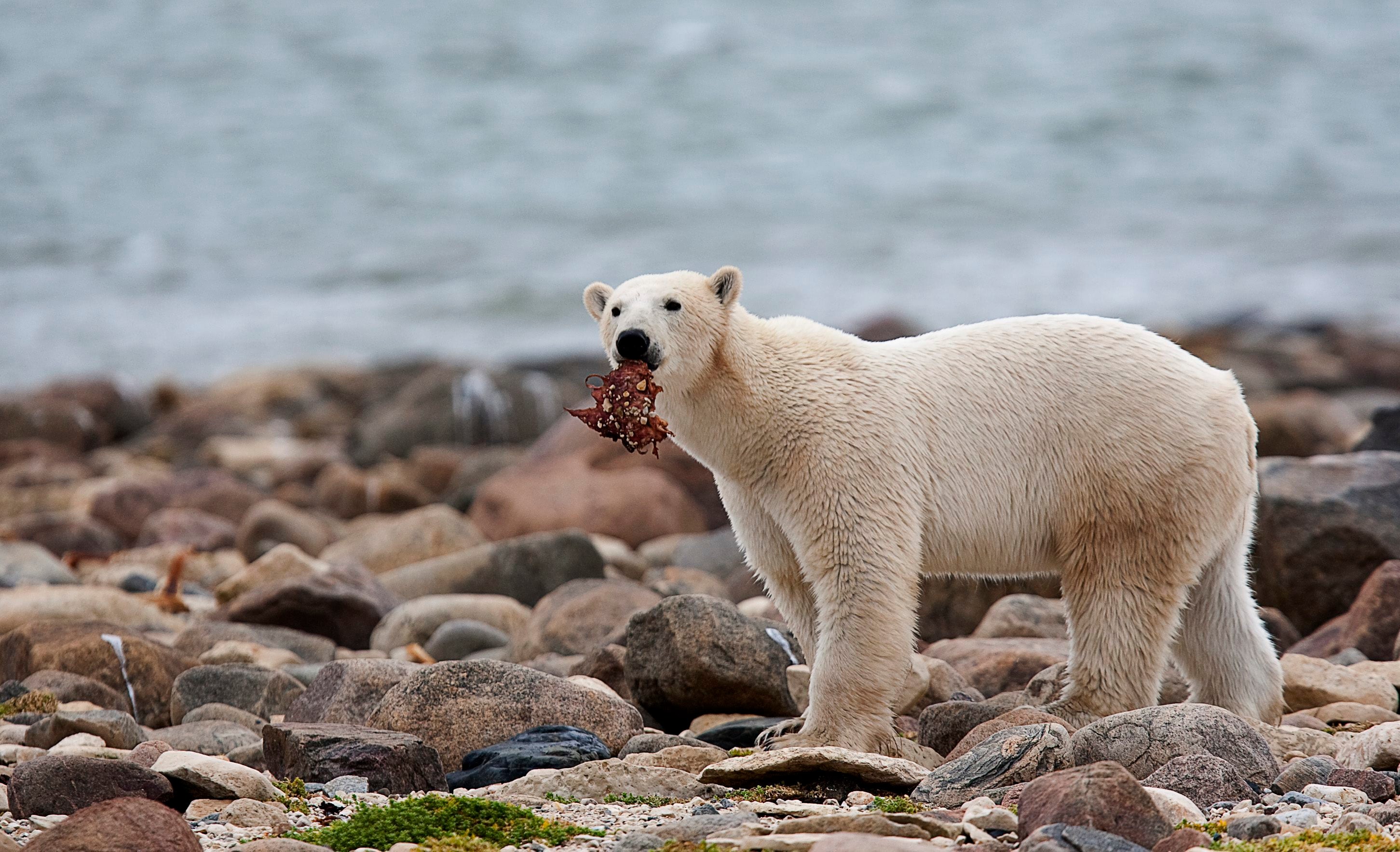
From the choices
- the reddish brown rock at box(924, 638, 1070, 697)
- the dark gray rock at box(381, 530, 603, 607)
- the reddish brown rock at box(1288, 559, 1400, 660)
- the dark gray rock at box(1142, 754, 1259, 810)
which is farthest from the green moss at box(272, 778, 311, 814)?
the reddish brown rock at box(1288, 559, 1400, 660)

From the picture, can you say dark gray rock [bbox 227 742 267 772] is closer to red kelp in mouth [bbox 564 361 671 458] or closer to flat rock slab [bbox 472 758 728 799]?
flat rock slab [bbox 472 758 728 799]

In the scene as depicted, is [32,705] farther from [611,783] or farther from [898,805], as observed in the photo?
[898,805]

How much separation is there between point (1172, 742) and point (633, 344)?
106 inches

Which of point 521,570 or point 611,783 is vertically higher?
point 611,783

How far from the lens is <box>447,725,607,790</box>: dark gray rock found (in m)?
5.47

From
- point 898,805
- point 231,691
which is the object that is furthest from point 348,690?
point 898,805

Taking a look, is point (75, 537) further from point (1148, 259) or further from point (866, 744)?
point (1148, 259)

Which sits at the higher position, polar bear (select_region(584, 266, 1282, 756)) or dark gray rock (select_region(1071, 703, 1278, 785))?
polar bear (select_region(584, 266, 1282, 756))

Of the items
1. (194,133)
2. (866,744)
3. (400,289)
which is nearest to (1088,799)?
(866,744)

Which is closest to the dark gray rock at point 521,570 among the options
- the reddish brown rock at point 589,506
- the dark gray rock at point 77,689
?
the reddish brown rock at point 589,506

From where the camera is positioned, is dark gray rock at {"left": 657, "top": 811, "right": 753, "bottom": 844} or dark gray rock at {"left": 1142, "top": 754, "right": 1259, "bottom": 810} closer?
dark gray rock at {"left": 657, "top": 811, "right": 753, "bottom": 844}

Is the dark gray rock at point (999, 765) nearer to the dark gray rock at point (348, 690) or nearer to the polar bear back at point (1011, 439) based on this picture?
the polar bear back at point (1011, 439)

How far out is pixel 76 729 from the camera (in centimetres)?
598

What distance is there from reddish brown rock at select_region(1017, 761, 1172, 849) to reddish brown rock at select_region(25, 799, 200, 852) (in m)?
2.59
